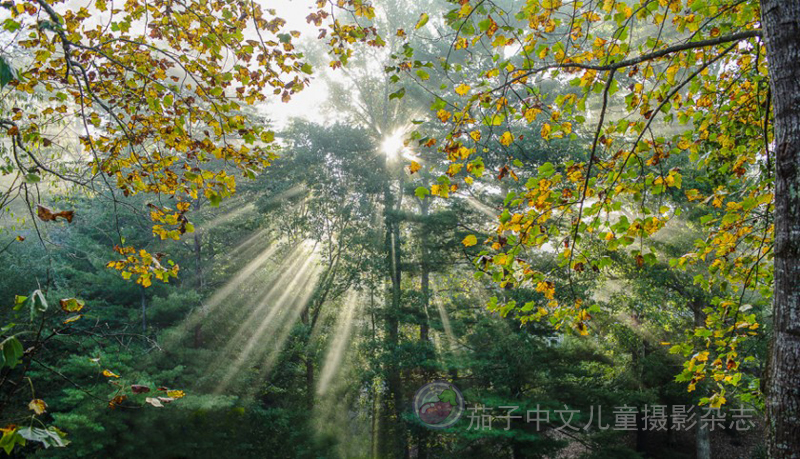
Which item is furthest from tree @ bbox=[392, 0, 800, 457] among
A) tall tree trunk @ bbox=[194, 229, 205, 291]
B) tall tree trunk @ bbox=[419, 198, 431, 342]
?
tall tree trunk @ bbox=[194, 229, 205, 291]

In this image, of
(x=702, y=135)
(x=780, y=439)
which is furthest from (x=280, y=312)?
(x=780, y=439)

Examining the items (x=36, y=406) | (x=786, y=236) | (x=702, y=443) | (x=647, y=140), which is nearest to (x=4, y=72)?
(x=36, y=406)

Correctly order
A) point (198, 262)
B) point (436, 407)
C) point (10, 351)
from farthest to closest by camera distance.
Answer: point (198, 262) < point (436, 407) < point (10, 351)

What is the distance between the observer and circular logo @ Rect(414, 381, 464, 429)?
320 inches

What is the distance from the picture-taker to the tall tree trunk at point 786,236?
1.47 m

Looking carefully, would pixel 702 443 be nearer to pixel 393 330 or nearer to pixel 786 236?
pixel 393 330

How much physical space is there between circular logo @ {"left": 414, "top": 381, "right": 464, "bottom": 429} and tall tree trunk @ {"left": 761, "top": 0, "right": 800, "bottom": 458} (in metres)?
6.81

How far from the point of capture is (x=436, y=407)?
9.17 metres

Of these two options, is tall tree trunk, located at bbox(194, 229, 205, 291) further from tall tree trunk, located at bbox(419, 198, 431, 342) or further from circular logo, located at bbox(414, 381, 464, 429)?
circular logo, located at bbox(414, 381, 464, 429)

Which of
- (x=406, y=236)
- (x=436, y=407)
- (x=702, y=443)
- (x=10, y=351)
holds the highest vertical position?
(x=406, y=236)

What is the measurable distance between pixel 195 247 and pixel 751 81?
9.65m

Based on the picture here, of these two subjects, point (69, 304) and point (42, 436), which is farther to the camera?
point (69, 304)

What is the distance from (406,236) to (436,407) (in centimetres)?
403

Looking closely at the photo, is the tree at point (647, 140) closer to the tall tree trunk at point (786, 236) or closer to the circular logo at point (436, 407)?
the tall tree trunk at point (786, 236)
